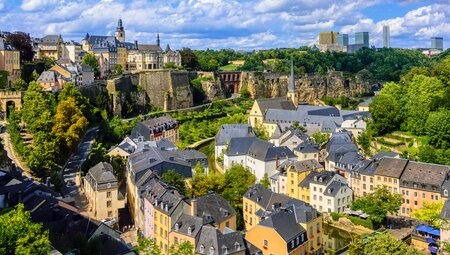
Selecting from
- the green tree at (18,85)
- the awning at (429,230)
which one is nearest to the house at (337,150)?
the awning at (429,230)

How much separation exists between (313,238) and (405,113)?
24808 millimetres

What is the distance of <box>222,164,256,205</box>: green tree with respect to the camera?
3541 cm

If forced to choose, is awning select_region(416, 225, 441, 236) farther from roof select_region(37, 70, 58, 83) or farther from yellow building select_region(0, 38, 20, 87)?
yellow building select_region(0, 38, 20, 87)

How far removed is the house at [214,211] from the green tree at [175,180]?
198 inches

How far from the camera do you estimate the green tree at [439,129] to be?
40844 millimetres

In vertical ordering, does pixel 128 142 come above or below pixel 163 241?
above

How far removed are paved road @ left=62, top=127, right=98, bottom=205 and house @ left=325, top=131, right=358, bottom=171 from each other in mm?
20885

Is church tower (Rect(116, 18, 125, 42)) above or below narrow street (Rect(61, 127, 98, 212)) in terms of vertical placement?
above

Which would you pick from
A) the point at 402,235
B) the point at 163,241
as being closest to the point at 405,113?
the point at 402,235

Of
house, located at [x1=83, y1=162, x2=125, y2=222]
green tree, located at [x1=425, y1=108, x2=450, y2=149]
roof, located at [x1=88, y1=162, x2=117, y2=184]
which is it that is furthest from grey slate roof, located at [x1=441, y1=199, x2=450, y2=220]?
roof, located at [x1=88, y1=162, x2=117, y2=184]

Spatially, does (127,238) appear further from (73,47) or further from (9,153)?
(73,47)

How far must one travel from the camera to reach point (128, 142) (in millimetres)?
47688

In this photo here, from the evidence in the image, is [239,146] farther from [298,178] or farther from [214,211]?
[214,211]

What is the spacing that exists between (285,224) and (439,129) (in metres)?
21.0
